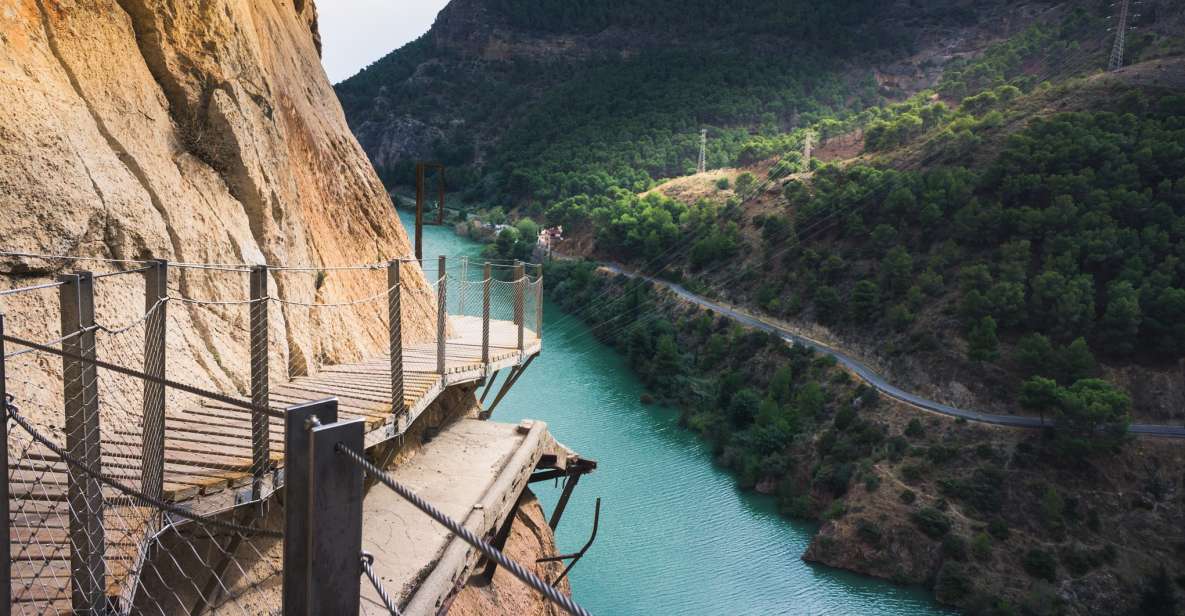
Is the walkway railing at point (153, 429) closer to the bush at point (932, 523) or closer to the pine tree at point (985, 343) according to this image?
the bush at point (932, 523)

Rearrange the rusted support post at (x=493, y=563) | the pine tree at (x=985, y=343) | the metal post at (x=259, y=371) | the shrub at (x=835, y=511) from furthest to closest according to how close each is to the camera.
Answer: the pine tree at (x=985, y=343) < the shrub at (x=835, y=511) < the rusted support post at (x=493, y=563) < the metal post at (x=259, y=371)

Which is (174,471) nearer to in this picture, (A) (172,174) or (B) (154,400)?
(B) (154,400)

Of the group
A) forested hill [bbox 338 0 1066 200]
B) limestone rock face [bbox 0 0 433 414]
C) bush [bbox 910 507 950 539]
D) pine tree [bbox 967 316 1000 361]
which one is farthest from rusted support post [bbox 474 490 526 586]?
forested hill [bbox 338 0 1066 200]

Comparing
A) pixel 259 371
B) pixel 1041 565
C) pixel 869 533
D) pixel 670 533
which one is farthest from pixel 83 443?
pixel 1041 565

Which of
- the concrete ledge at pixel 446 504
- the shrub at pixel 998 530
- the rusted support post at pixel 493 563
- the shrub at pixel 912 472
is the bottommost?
the shrub at pixel 998 530

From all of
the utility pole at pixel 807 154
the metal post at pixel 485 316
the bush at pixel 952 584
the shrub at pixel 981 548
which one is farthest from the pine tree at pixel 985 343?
the metal post at pixel 485 316

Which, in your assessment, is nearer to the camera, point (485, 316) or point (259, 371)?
point (259, 371)

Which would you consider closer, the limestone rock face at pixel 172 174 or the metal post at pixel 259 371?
the metal post at pixel 259 371
